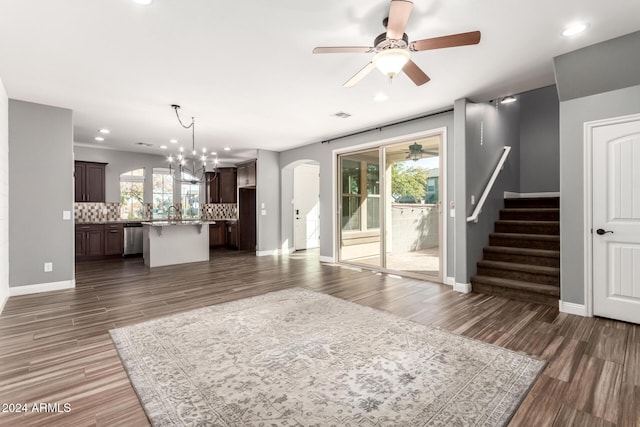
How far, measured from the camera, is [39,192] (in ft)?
14.8

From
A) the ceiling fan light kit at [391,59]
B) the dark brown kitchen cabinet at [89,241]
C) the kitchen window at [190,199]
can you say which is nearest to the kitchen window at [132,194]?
the dark brown kitchen cabinet at [89,241]

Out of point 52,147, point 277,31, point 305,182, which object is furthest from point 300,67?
point 305,182

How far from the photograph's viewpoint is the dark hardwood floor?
188 centimetres

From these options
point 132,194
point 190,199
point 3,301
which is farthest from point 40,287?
point 190,199

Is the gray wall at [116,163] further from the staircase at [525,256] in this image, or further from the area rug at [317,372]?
the staircase at [525,256]

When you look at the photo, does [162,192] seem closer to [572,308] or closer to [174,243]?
[174,243]

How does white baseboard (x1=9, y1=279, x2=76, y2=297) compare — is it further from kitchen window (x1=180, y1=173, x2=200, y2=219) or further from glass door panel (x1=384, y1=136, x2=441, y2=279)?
glass door panel (x1=384, y1=136, x2=441, y2=279)

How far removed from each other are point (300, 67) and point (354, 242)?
4148 mm

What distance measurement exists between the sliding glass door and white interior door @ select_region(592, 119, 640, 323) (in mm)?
2002

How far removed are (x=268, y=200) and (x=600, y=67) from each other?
680 cm

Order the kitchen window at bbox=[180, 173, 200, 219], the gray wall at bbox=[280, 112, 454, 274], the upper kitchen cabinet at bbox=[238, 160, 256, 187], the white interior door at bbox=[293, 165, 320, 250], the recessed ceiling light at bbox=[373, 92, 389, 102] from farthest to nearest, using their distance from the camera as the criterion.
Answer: the kitchen window at bbox=[180, 173, 200, 219], the white interior door at bbox=[293, 165, 320, 250], the upper kitchen cabinet at bbox=[238, 160, 256, 187], the gray wall at bbox=[280, 112, 454, 274], the recessed ceiling light at bbox=[373, 92, 389, 102]

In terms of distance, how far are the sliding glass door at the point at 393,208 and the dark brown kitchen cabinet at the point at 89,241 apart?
5.81m

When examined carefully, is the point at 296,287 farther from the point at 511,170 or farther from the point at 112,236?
the point at 112,236

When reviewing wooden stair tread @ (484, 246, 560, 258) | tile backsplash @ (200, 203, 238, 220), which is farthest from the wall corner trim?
wooden stair tread @ (484, 246, 560, 258)
